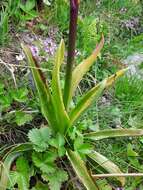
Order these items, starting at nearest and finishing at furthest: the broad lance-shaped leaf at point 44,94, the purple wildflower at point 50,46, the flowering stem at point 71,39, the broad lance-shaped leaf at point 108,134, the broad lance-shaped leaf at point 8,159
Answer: the flowering stem at point 71,39 < the broad lance-shaped leaf at point 8,159 < the broad lance-shaped leaf at point 44,94 < the broad lance-shaped leaf at point 108,134 < the purple wildflower at point 50,46

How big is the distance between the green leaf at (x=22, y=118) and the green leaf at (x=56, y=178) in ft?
0.92

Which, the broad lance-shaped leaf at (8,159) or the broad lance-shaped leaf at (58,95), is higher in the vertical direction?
the broad lance-shaped leaf at (58,95)

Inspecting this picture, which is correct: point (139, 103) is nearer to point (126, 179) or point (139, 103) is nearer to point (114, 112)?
point (114, 112)

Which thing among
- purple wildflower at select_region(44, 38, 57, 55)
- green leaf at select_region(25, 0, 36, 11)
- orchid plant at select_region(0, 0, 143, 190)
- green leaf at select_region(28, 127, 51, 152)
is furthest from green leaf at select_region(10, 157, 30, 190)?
green leaf at select_region(25, 0, 36, 11)

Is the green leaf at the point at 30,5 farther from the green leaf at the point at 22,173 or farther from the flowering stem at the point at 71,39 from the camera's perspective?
the green leaf at the point at 22,173

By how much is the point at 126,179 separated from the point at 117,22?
1.28 m

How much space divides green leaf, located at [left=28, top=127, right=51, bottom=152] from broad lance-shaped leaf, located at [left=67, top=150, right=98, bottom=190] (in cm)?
13

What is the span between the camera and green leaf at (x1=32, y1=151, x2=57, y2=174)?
1957mm

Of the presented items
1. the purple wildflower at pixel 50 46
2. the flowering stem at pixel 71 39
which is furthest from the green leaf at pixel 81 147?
the purple wildflower at pixel 50 46

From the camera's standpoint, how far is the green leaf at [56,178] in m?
1.95

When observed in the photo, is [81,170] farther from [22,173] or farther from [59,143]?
[22,173]

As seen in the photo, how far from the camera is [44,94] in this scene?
2.05m

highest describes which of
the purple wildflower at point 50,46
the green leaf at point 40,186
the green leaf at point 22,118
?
the purple wildflower at point 50,46

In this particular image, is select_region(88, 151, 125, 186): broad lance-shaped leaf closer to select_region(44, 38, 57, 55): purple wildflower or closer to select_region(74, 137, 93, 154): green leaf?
select_region(74, 137, 93, 154): green leaf
